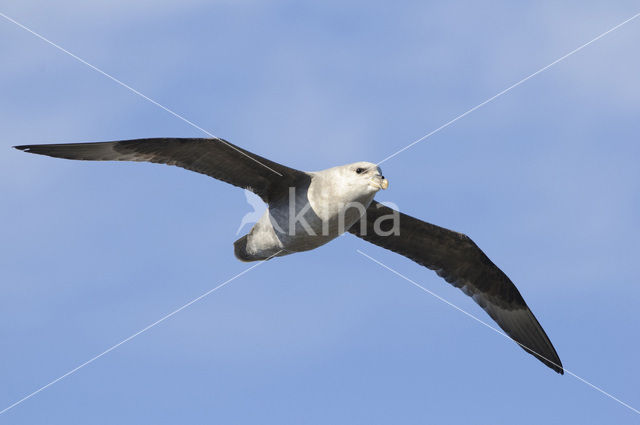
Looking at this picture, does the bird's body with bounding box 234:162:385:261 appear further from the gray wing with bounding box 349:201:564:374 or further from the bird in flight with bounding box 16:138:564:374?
the gray wing with bounding box 349:201:564:374

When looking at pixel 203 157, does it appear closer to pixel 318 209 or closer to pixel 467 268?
pixel 318 209

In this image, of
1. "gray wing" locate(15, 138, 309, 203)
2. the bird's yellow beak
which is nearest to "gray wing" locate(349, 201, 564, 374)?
"gray wing" locate(15, 138, 309, 203)

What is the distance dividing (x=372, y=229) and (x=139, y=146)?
398 centimetres

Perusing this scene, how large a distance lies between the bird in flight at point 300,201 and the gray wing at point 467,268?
0.6 inches

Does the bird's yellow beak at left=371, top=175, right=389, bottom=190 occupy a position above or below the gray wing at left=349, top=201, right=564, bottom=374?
above

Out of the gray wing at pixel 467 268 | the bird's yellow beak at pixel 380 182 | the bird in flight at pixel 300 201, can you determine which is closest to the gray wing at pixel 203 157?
the bird in flight at pixel 300 201

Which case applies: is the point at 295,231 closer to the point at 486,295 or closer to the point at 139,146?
the point at 139,146

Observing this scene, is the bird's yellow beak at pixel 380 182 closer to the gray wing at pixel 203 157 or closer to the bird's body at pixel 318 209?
the bird's body at pixel 318 209

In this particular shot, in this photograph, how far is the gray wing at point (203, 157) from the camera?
463 inches

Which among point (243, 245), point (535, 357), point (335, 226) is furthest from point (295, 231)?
point (535, 357)

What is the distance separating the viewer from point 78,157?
11.9 meters

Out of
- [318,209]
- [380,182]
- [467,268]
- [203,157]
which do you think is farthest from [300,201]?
[467,268]

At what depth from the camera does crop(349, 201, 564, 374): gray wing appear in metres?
14.2

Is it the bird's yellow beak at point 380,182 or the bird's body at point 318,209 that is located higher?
the bird's yellow beak at point 380,182
